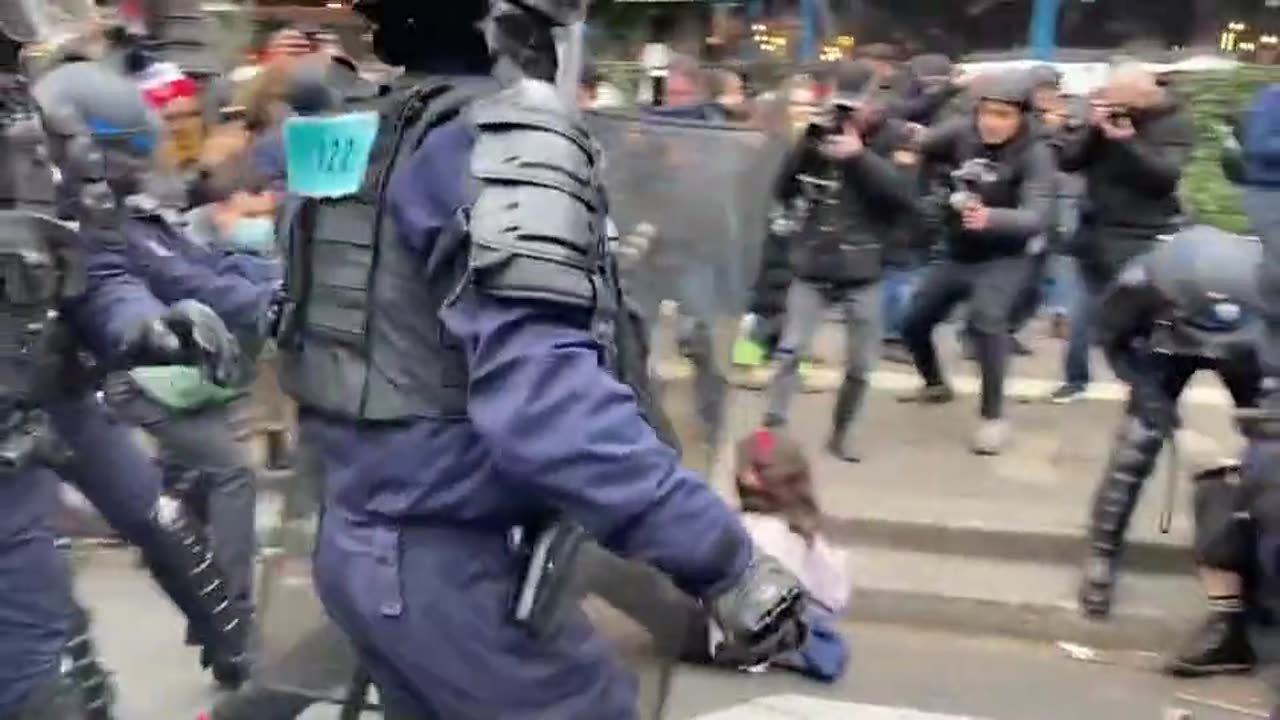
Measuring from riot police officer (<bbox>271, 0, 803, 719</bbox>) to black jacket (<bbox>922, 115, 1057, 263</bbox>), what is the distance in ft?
14.6

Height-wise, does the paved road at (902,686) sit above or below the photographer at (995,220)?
below

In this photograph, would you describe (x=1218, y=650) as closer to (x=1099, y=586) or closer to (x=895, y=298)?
(x=1099, y=586)

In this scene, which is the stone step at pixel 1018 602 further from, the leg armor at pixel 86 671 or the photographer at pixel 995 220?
the leg armor at pixel 86 671

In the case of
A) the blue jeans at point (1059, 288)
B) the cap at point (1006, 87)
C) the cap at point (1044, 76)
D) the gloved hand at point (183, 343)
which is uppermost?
the gloved hand at point (183, 343)

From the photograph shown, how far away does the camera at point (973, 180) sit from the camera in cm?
664

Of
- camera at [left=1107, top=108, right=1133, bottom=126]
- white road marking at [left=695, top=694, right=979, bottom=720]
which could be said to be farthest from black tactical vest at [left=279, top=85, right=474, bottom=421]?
camera at [left=1107, top=108, right=1133, bottom=126]

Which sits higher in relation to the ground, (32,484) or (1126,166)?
(32,484)

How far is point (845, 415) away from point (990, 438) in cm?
60

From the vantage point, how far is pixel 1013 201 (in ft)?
22.0

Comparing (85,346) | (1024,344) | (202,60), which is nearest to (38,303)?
(85,346)

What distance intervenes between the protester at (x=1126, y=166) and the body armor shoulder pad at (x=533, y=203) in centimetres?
505

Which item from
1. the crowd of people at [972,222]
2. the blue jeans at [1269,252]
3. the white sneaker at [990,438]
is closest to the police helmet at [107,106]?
the crowd of people at [972,222]

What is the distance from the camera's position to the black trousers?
6703 millimetres

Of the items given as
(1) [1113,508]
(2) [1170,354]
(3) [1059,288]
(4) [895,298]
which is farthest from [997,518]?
(3) [1059,288]
